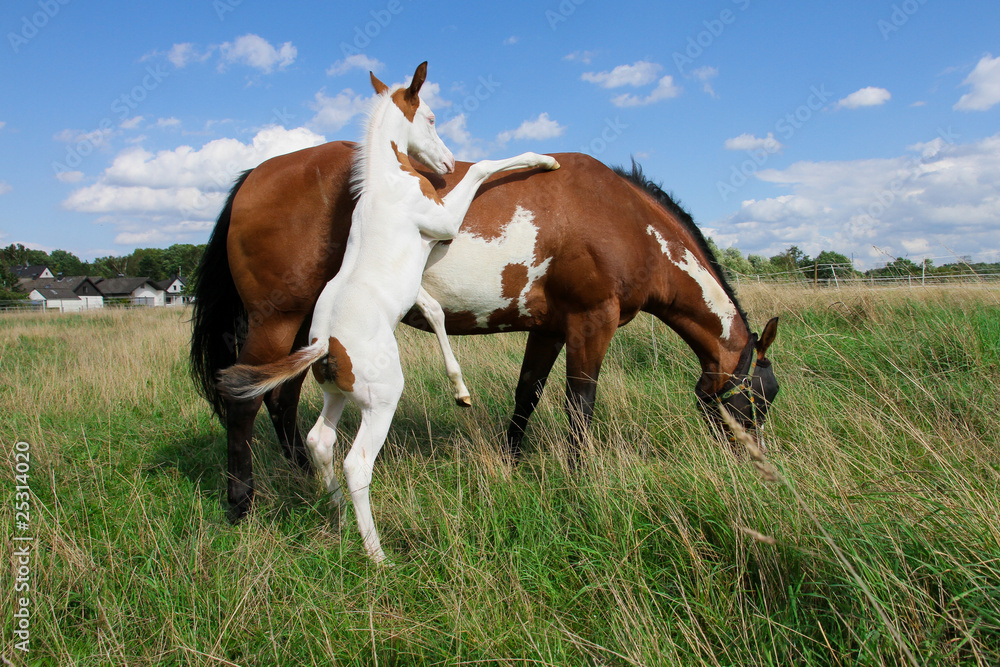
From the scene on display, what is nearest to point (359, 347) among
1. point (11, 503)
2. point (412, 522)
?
point (412, 522)

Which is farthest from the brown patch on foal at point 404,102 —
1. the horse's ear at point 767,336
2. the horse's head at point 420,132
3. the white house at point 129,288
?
the white house at point 129,288

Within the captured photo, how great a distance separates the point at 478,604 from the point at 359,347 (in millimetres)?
1314

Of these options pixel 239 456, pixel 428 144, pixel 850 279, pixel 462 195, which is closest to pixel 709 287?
pixel 462 195

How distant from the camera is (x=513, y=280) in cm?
347

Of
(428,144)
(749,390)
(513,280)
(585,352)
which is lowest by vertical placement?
(749,390)

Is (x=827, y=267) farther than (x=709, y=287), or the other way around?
(x=827, y=267)

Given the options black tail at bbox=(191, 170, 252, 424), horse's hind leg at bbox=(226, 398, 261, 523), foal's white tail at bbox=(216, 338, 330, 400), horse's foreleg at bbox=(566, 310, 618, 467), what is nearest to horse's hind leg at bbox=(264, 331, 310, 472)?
black tail at bbox=(191, 170, 252, 424)

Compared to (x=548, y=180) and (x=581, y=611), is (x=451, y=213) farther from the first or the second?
(x=581, y=611)

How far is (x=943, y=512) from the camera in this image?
1.95 metres

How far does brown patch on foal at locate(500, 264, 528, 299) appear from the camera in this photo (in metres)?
3.43

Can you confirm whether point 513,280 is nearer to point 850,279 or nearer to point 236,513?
point 236,513

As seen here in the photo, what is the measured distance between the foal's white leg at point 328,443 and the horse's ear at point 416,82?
183 centimetres

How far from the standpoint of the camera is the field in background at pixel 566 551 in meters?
1.74

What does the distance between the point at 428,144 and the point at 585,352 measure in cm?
172
